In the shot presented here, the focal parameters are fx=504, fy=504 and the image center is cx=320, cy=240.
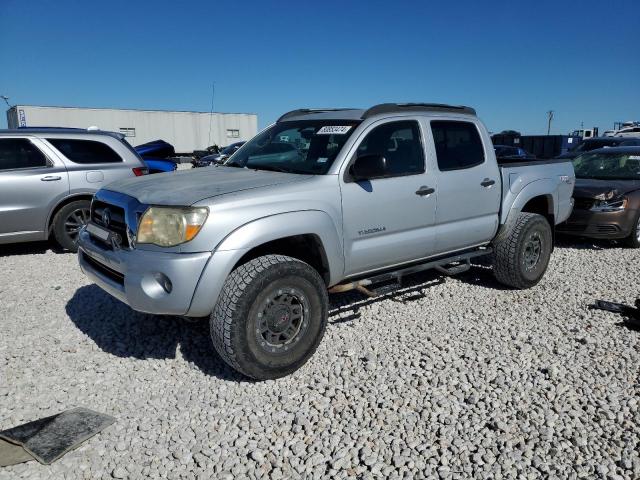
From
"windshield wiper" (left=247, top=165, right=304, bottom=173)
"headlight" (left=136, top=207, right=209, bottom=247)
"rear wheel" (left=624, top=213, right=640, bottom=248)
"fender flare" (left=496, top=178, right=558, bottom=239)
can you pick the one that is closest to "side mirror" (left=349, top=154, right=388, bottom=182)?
"windshield wiper" (left=247, top=165, right=304, bottom=173)

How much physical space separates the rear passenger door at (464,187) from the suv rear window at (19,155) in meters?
5.40

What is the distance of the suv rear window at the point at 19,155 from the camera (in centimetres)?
671

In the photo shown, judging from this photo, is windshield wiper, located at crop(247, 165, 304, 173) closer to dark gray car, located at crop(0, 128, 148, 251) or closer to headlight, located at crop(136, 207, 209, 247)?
headlight, located at crop(136, 207, 209, 247)

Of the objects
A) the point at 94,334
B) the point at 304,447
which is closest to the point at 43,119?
the point at 94,334

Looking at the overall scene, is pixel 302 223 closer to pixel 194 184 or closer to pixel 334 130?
pixel 194 184

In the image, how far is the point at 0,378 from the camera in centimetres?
359

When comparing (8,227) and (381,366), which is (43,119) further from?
(381,366)

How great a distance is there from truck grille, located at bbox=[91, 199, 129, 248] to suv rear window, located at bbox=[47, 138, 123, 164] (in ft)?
11.8

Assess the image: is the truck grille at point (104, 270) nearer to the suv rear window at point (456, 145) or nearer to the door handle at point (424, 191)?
the door handle at point (424, 191)

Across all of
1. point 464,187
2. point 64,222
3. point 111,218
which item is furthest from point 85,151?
point 464,187

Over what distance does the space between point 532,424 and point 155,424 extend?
7.46 ft

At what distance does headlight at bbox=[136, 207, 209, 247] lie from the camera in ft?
10.3

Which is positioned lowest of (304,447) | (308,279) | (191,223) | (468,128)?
(304,447)

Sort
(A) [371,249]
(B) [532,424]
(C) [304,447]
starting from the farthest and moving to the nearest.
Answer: (A) [371,249]
(B) [532,424]
(C) [304,447]
